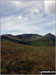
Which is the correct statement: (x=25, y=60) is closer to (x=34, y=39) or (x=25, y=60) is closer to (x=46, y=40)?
(x=46, y=40)

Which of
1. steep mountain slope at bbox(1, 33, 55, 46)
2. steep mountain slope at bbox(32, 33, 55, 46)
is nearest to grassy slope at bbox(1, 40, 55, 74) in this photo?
steep mountain slope at bbox(1, 33, 55, 46)

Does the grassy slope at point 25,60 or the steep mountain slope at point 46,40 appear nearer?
the grassy slope at point 25,60

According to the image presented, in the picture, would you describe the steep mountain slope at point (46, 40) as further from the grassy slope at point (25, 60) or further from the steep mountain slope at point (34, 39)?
the grassy slope at point (25, 60)

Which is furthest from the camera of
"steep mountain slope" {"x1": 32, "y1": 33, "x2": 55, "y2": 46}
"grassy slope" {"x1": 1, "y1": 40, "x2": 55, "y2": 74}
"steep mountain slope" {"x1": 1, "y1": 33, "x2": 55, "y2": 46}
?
"steep mountain slope" {"x1": 32, "y1": 33, "x2": 55, "y2": 46}

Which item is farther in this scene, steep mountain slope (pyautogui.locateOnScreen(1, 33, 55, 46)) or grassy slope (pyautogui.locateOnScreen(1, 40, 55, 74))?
steep mountain slope (pyautogui.locateOnScreen(1, 33, 55, 46))

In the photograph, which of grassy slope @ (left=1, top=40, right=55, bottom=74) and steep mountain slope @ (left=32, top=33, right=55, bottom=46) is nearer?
grassy slope @ (left=1, top=40, right=55, bottom=74)

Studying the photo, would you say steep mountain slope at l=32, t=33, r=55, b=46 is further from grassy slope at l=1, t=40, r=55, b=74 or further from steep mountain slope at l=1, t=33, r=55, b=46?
grassy slope at l=1, t=40, r=55, b=74

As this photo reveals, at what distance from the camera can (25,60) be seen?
3108 cm

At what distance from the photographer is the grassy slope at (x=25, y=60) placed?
29155 mm

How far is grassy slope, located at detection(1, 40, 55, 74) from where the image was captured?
1148 inches

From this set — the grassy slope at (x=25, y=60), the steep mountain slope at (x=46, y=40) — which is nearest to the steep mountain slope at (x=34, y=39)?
the steep mountain slope at (x=46, y=40)

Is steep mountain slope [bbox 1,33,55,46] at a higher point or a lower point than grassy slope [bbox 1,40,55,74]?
higher

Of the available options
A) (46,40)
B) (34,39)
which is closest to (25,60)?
(46,40)

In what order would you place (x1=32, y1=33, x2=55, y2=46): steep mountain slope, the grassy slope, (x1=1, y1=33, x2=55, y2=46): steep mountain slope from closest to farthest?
1. the grassy slope
2. (x1=1, y1=33, x2=55, y2=46): steep mountain slope
3. (x1=32, y1=33, x2=55, y2=46): steep mountain slope
